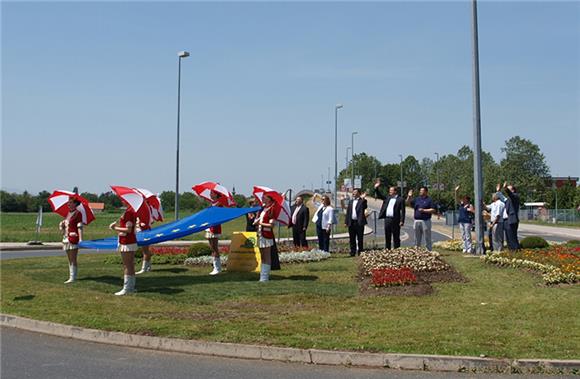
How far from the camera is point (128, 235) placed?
40.1 ft

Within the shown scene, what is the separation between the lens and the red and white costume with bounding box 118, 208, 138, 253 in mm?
12148

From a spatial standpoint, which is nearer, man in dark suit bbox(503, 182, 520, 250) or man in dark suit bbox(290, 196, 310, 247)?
man in dark suit bbox(503, 182, 520, 250)

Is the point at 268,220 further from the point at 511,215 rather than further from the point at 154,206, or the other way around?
the point at 511,215

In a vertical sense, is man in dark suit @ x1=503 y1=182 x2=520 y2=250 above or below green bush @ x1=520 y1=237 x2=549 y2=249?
above

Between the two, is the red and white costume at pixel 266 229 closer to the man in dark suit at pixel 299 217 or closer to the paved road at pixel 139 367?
the paved road at pixel 139 367

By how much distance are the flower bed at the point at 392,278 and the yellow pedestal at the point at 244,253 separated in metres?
3.46

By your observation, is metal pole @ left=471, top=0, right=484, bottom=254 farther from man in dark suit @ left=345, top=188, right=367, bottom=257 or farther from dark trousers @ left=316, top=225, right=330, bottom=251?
dark trousers @ left=316, top=225, right=330, bottom=251

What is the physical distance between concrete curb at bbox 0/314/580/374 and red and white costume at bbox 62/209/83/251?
198 inches

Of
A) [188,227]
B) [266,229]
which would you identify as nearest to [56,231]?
[188,227]

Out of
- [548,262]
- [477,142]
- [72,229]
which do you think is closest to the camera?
[72,229]

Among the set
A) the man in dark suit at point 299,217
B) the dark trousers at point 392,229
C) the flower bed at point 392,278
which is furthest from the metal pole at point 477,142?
the man in dark suit at point 299,217

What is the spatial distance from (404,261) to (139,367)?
8.64 m

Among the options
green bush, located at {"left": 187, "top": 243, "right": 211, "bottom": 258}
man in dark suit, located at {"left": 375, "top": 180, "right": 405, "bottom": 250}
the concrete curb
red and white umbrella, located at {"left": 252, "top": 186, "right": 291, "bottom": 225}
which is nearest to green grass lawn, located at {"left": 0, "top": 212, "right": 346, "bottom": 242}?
green bush, located at {"left": 187, "top": 243, "right": 211, "bottom": 258}

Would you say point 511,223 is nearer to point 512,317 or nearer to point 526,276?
point 526,276
